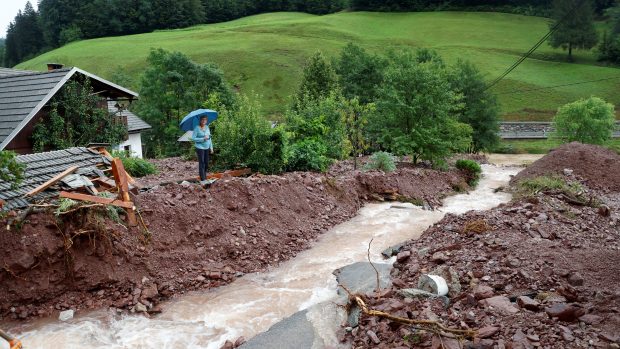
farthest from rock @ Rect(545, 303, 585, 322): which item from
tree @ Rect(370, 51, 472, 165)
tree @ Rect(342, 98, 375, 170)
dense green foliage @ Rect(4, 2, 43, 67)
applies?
dense green foliage @ Rect(4, 2, 43, 67)

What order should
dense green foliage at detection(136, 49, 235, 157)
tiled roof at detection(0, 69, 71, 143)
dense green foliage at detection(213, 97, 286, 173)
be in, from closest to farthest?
dense green foliage at detection(213, 97, 286, 173), tiled roof at detection(0, 69, 71, 143), dense green foliage at detection(136, 49, 235, 157)

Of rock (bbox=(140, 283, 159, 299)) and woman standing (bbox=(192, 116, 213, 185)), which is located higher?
woman standing (bbox=(192, 116, 213, 185))

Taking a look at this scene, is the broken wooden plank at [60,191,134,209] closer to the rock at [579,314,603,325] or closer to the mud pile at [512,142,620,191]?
the rock at [579,314,603,325]

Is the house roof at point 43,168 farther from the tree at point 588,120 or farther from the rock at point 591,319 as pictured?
the tree at point 588,120

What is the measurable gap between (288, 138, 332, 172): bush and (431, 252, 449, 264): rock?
9334mm

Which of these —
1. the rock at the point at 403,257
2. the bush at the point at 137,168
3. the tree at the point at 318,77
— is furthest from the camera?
the tree at the point at 318,77

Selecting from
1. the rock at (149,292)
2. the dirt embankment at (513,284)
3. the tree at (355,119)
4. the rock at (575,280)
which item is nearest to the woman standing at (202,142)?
the rock at (149,292)

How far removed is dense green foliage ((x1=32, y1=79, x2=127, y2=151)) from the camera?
1944 centimetres

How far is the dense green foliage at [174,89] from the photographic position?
128 feet

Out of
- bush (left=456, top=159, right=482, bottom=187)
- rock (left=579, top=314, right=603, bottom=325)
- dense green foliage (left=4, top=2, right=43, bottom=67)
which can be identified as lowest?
bush (left=456, top=159, right=482, bottom=187)

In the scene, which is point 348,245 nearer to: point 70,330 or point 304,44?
point 70,330

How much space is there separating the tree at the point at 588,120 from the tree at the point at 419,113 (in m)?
14.2

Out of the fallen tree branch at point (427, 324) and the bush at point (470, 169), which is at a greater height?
the fallen tree branch at point (427, 324)

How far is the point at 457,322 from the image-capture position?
7.14 metres
